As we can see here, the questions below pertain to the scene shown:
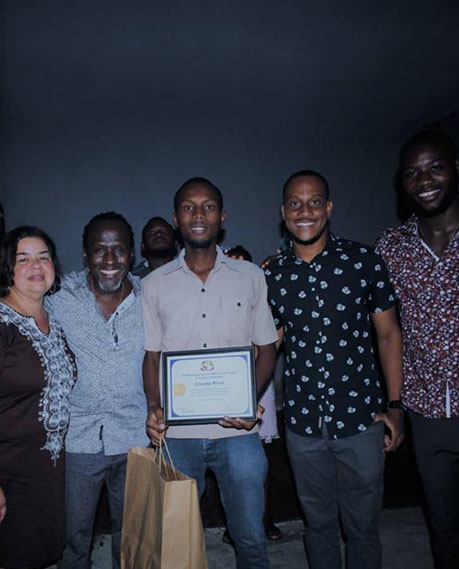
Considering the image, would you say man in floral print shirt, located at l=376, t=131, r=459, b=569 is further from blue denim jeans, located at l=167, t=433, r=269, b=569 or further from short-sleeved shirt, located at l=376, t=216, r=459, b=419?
blue denim jeans, located at l=167, t=433, r=269, b=569

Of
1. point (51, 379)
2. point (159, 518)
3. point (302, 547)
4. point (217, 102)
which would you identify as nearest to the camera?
point (159, 518)

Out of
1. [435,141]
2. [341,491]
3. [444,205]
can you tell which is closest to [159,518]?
[341,491]

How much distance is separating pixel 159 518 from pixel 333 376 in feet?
3.69

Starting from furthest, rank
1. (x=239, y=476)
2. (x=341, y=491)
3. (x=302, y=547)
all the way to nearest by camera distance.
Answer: (x=302, y=547) < (x=341, y=491) < (x=239, y=476)

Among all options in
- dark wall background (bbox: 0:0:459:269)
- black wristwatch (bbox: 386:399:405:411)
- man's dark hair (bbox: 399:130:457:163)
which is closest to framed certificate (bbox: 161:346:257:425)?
black wristwatch (bbox: 386:399:405:411)

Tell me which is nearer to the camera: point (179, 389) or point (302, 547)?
point (179, 389)

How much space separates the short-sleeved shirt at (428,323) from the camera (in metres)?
2.61

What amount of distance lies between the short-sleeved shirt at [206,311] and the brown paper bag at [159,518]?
0.37 meters

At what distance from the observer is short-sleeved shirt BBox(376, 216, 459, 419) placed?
2.61 metres

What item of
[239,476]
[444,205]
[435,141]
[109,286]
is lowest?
[239,476]

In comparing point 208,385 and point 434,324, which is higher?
point 434,324

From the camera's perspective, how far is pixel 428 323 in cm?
266

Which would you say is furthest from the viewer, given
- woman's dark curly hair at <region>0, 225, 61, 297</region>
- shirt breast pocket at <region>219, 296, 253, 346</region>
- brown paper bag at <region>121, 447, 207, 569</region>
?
shirt breast pocket at <region>219, 296, 253, 346</region>

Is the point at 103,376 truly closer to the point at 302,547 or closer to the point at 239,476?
the point at 239,476
